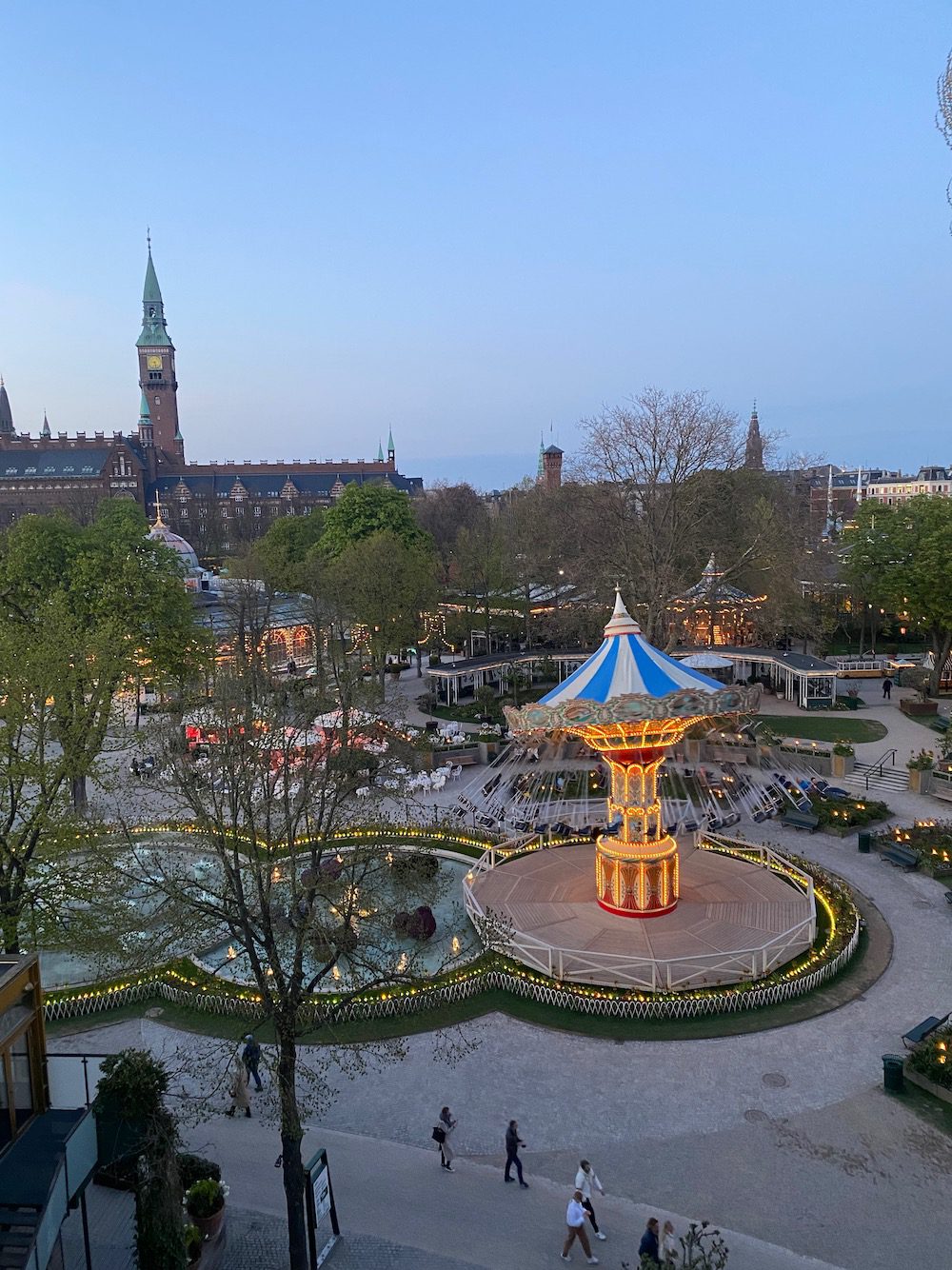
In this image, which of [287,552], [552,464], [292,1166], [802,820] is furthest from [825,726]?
[552,464]

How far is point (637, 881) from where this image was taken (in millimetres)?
19281

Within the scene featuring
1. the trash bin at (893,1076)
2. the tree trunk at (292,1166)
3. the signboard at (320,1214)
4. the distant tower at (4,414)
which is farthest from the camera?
the distant tower at (4,414)

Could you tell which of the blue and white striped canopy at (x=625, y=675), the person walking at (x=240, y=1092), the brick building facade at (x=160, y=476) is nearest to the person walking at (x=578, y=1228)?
the person walking at (x=240, y=1092)

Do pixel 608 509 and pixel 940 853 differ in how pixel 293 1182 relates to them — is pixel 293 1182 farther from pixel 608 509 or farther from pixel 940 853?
pixel 608 509

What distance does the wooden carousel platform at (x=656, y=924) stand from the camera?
16.8 metres

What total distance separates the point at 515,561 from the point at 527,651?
17.8 ft

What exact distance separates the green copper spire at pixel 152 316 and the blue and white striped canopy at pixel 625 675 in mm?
127469

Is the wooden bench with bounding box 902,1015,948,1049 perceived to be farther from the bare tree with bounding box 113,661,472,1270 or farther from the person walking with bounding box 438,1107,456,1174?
the bare tree with bounding box 113,661,472,1270

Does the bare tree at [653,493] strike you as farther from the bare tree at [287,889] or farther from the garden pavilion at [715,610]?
the bare tree at [287,889]

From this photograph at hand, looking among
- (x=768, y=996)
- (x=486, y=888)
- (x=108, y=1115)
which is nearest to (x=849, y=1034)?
(x=768, y=996)

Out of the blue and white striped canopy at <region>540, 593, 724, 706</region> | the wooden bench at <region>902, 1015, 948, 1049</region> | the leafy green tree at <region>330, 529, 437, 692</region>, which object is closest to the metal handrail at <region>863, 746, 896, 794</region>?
the blue and white striped canopy at <region>540, 593, 724, 706</region>

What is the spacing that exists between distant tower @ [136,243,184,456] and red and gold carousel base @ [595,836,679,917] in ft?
414

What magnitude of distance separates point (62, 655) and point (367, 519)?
3587cm

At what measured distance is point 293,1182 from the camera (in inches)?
409
